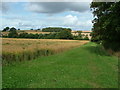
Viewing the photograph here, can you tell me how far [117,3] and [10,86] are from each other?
13.2m

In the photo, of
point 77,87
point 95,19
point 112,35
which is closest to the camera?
point 77,87

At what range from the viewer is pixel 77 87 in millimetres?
6465

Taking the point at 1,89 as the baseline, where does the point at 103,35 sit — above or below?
above

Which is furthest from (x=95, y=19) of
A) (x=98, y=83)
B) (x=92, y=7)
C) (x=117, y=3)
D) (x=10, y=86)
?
(x=10, y=86)

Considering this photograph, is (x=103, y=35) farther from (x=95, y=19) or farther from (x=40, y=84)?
(x=40, y=84)

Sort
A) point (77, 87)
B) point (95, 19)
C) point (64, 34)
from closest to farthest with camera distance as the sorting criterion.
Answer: point (77, 87) < point (95, 19) < point (64, 34)

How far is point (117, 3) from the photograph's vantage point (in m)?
16.2

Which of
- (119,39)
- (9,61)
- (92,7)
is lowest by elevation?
(9,61)

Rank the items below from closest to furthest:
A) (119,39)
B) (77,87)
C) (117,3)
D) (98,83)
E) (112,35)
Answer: (77,87) < (98,83) < (117,3) < (112,35) < (119,39)

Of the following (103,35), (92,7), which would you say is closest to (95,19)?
(92,7)

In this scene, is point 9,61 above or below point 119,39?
below

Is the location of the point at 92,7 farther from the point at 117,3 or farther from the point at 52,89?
the point at 52,89

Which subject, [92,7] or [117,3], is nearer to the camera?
[117,3]

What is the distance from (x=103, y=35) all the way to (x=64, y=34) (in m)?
85.2
